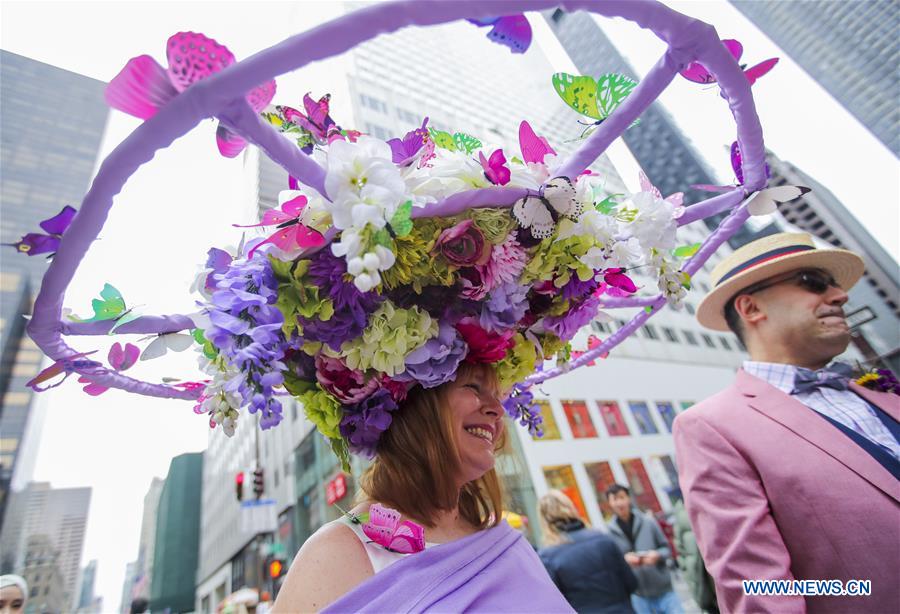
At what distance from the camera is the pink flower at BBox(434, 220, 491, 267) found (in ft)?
3.79

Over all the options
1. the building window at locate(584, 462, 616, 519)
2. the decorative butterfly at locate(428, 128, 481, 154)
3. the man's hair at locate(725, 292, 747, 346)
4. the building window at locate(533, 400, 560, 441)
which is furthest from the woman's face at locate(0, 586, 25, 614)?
the building window at locate(584, 462, 616, 519)

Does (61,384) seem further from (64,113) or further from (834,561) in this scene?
(64,113)

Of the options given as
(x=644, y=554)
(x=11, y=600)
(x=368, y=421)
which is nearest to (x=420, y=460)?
(x=368, y=421)

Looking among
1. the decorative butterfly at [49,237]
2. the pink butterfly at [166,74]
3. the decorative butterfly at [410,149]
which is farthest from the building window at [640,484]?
the pink butterfly at [166,74]

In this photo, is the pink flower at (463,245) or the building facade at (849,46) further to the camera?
the building facade at (849,46)

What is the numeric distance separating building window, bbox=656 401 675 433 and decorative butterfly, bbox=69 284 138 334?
68.2 ft

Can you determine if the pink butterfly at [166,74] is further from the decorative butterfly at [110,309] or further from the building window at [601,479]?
the building window at [601,479]

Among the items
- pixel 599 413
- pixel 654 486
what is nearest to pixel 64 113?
pixel 599 413

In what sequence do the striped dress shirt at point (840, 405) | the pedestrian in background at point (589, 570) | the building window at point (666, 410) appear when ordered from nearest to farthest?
the striped dress shirt at point (840, 405) < the pedestrian in background at point (589, 570) < the building window at point (666, 410)

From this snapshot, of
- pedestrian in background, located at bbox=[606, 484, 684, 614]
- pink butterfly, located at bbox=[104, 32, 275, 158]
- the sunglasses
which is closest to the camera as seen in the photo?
pink butterfly, located at bbox=[104, 32, 275, 158]

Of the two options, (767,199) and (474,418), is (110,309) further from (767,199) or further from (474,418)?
(767,199)

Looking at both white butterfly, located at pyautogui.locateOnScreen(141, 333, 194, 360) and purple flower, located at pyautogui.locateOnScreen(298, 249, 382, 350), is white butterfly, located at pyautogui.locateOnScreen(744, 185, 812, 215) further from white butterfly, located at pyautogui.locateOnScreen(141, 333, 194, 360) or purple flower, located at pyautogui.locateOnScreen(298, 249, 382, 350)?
white butterfly, located at pyautogui.locateOnScreen(141, 333, 194, 360)

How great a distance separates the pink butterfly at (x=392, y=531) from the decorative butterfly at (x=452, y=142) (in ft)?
3.64

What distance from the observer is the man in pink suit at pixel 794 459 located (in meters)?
1.47
